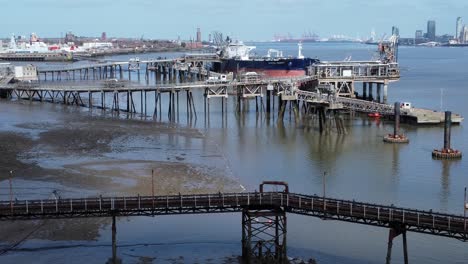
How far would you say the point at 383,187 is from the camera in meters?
44.2

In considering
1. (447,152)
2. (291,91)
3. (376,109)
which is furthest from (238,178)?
(376,109)

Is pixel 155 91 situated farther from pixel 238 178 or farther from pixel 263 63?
pixel 263 63

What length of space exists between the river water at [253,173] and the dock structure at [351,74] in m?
7.00

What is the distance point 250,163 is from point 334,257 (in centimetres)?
2139

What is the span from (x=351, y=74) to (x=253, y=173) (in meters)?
44.1

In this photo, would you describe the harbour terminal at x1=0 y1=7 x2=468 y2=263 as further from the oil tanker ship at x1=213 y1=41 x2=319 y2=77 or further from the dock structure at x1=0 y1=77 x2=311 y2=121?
the oil tanker ship at x1=213 y1=41 x2=319 y2=77

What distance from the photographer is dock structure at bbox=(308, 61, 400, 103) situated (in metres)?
87.9

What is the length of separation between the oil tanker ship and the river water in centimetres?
2894

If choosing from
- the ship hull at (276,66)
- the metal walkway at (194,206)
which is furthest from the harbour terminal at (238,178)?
the ship hull at (276,66)

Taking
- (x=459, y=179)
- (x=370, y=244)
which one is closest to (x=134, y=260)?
(x=370, y=244)

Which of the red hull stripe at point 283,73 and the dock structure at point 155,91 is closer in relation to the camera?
the dock structure at point 155,91

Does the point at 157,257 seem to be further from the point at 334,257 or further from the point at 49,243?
the point at 334,257

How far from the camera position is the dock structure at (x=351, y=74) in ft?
289

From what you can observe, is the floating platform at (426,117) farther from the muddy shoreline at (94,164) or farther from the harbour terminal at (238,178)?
the muddy shoreline at (94,164)
